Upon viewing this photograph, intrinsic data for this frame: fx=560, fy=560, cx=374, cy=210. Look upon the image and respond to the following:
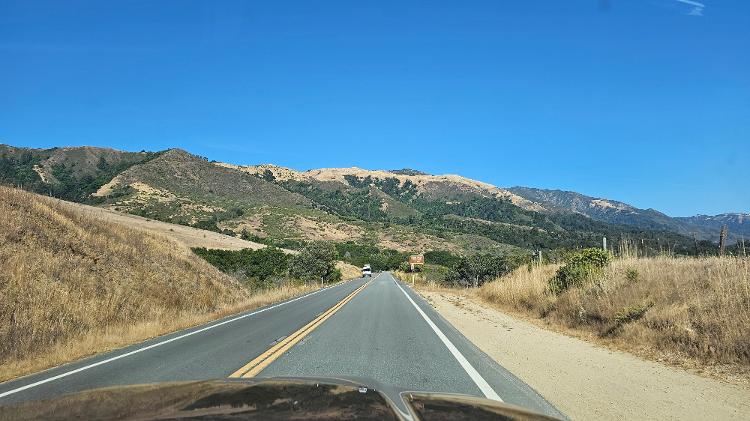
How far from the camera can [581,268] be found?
55.1ft

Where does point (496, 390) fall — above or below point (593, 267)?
below

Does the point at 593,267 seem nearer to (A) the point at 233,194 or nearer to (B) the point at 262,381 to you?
(B) the point at 262,381

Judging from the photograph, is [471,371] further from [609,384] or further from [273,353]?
[273,353]

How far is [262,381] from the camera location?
5.17 metres

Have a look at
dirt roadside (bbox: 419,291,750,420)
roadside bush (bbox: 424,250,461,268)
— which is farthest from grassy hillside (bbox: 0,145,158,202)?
dirt roadside (bbox: 419,291,750,420)

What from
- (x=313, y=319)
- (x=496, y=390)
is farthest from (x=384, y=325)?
(x=496, y=390)

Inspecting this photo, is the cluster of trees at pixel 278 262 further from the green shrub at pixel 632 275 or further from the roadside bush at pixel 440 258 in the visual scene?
the roadside bush at pixel 440 258

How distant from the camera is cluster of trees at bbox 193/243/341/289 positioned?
177ft

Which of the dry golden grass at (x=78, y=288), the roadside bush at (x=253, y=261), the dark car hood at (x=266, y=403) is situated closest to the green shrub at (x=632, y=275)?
the dark car hood at (x=266, y=403)

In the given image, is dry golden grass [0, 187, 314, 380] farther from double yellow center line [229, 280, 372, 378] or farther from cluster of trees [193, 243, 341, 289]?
cluster of trees [193, 243, 341, 289]

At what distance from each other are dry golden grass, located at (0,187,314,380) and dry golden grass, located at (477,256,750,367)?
439 inches

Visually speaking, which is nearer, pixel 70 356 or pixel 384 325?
pixel 70 356

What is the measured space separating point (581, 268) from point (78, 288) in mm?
15003

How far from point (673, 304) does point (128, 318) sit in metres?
15.2
